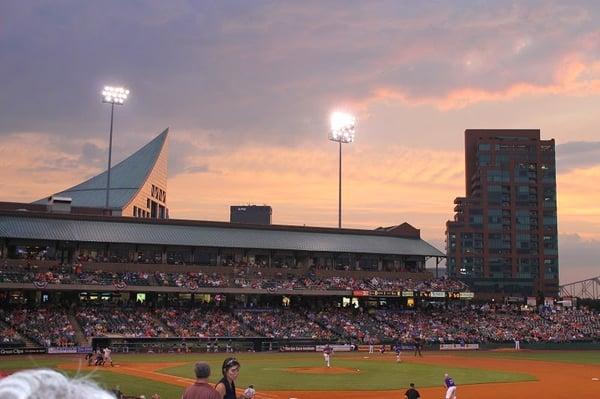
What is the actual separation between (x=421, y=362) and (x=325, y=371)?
12.8 metres

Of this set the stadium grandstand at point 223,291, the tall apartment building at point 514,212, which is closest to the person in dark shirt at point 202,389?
the stadium grandstand at point 223,291

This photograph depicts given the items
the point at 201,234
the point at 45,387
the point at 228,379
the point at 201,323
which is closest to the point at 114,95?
the point at 201,234

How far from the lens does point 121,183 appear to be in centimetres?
11425

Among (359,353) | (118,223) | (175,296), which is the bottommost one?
(359,353)

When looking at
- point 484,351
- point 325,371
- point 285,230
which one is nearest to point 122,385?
point 325,371

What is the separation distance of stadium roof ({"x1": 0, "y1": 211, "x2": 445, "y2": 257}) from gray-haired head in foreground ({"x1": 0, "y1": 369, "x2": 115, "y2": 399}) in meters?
75.4

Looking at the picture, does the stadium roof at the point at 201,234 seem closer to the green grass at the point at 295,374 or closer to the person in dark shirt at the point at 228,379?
the green grass at the point at 295,374

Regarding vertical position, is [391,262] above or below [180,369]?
above

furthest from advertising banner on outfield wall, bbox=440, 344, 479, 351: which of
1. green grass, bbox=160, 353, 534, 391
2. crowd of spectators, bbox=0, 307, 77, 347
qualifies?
crowd of spectators, bbox=0, 307, 77, 347

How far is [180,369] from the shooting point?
46312 mm

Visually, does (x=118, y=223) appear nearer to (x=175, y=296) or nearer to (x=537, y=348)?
(x=175, y=296)

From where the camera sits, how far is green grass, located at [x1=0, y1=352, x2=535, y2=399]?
121 ft

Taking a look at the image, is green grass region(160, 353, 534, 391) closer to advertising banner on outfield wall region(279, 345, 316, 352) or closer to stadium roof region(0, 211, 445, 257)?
advertising banner on outfield wall region(279, 345, 316, 352)

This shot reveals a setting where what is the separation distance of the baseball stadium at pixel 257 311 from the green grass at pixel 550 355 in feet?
1.03
